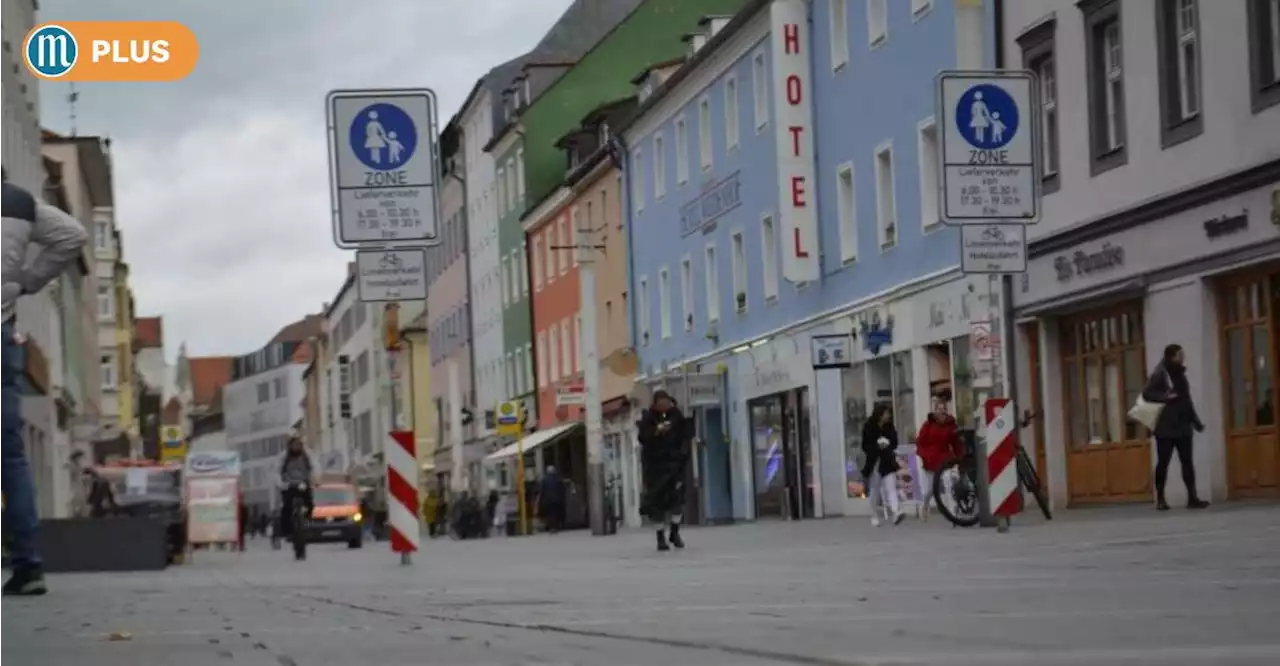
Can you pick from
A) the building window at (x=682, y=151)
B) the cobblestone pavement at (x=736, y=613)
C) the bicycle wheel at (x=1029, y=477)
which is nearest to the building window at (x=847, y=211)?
the building window at (x=682, y=151)

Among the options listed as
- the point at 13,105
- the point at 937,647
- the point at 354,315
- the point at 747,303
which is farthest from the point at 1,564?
the point at 354,315

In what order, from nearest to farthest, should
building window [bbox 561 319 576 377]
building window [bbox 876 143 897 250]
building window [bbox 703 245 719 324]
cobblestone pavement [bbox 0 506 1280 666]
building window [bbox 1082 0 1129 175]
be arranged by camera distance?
cobblestone pavement [bbox 0 506 1280 666], building window [bbox 1082 0 1129 175], building window [bbox 876 143 897 250], building window [bbox 703 245 719 324], building window [bbox 561 319 576 377]

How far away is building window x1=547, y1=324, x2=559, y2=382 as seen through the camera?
82381mm

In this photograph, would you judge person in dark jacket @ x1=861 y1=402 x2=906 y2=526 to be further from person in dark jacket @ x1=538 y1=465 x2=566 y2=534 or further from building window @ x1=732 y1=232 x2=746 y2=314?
person in dark jacket @ x1=538 y1=465 x2=566 y2=534

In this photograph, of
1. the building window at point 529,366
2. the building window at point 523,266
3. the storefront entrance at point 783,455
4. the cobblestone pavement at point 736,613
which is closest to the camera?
the cobblestone pavement at point 736,613

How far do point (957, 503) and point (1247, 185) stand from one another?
4.91m

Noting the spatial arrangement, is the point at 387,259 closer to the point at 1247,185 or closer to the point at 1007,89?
the point at 1007,89

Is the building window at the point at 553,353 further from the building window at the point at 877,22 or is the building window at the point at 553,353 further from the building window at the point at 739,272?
the building window at the point at 877,22

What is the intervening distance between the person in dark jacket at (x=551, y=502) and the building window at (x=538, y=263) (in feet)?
61.4

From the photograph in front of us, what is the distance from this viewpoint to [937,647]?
862 centimetres

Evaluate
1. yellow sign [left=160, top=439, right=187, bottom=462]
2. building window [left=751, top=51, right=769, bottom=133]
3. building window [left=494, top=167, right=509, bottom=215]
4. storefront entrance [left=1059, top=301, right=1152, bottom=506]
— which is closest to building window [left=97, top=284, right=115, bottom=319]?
building window [left=494, top=167, right=509, bottom=215]

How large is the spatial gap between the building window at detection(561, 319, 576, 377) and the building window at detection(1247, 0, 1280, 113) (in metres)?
50.8

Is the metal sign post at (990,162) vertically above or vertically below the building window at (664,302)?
below

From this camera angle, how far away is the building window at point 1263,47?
95.5 ft
